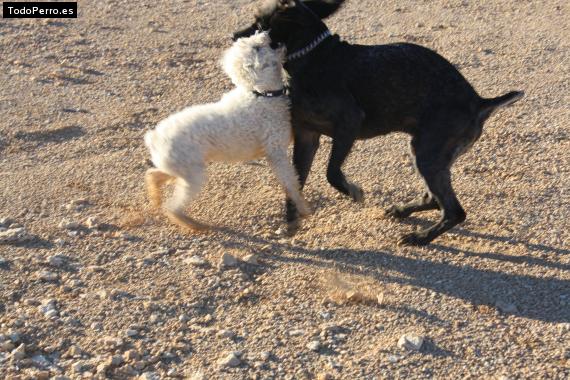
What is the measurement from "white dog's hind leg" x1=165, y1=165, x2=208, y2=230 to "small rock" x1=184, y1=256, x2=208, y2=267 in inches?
10.6

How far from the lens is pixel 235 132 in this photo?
543 cm

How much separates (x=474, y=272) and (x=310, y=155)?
136 centimetres

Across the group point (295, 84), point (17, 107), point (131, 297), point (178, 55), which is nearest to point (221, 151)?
point (295, 84)

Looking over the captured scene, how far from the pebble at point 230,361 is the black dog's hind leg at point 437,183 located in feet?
5.44

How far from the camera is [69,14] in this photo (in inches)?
394

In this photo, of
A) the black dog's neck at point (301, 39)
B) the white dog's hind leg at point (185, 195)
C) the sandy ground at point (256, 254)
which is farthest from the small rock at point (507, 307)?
the black dog's neck at point (301, 39)

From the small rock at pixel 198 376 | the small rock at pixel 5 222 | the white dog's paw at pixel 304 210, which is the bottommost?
the small rock at pixel 198 376

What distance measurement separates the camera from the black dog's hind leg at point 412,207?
6.01m

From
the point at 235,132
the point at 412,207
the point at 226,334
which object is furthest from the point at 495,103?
the point at 226,334

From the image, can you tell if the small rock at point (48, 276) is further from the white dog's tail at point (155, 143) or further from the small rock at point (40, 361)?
the white dog's tail at point (155, 143)

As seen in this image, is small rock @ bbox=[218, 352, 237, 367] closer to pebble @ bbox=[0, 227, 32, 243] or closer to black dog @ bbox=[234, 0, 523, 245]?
black dog @ bbox=[234, 0, 523, 245]

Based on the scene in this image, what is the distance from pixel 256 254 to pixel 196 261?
0.41 metres

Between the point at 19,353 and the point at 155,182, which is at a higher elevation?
the point at 155,182

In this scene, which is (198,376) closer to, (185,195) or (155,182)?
(185,195)
